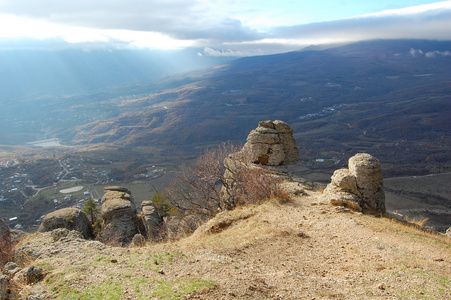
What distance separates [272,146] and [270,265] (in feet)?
54.8

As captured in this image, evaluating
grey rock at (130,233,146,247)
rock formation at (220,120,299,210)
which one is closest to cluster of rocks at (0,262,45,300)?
grey rock at (130,233,146,247)

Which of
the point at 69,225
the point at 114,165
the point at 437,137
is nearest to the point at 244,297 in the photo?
the point at 69,225

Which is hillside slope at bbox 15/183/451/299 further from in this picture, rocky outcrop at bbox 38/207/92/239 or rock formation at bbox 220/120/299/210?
rocky outcrop at bbox 38/207/92/239

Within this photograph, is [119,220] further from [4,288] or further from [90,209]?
[4,288]

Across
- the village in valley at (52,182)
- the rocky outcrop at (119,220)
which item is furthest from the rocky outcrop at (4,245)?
the village in valley at (52,182)

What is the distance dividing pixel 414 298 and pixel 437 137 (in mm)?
158314

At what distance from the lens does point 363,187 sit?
16.8 metres

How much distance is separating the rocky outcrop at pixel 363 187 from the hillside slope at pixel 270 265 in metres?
2.04

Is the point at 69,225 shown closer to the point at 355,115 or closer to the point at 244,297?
the point at 244,297

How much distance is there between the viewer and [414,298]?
7395 millimetres

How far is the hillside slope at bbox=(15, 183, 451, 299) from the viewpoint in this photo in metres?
7.97

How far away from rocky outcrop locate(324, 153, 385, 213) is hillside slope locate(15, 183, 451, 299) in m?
2.04

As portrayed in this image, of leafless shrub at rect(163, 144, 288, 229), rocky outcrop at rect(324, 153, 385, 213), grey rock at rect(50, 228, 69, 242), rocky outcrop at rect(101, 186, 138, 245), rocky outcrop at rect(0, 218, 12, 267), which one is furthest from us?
rocky outcrop at rect(101, 186, 138, 245)

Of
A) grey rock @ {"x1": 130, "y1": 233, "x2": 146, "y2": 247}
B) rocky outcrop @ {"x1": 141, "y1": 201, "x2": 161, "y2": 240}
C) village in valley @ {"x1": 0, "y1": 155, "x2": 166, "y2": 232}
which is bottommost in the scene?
village in valley @ {"x1": 0, "y1": 155, "x2": 166, "y2": 232}
